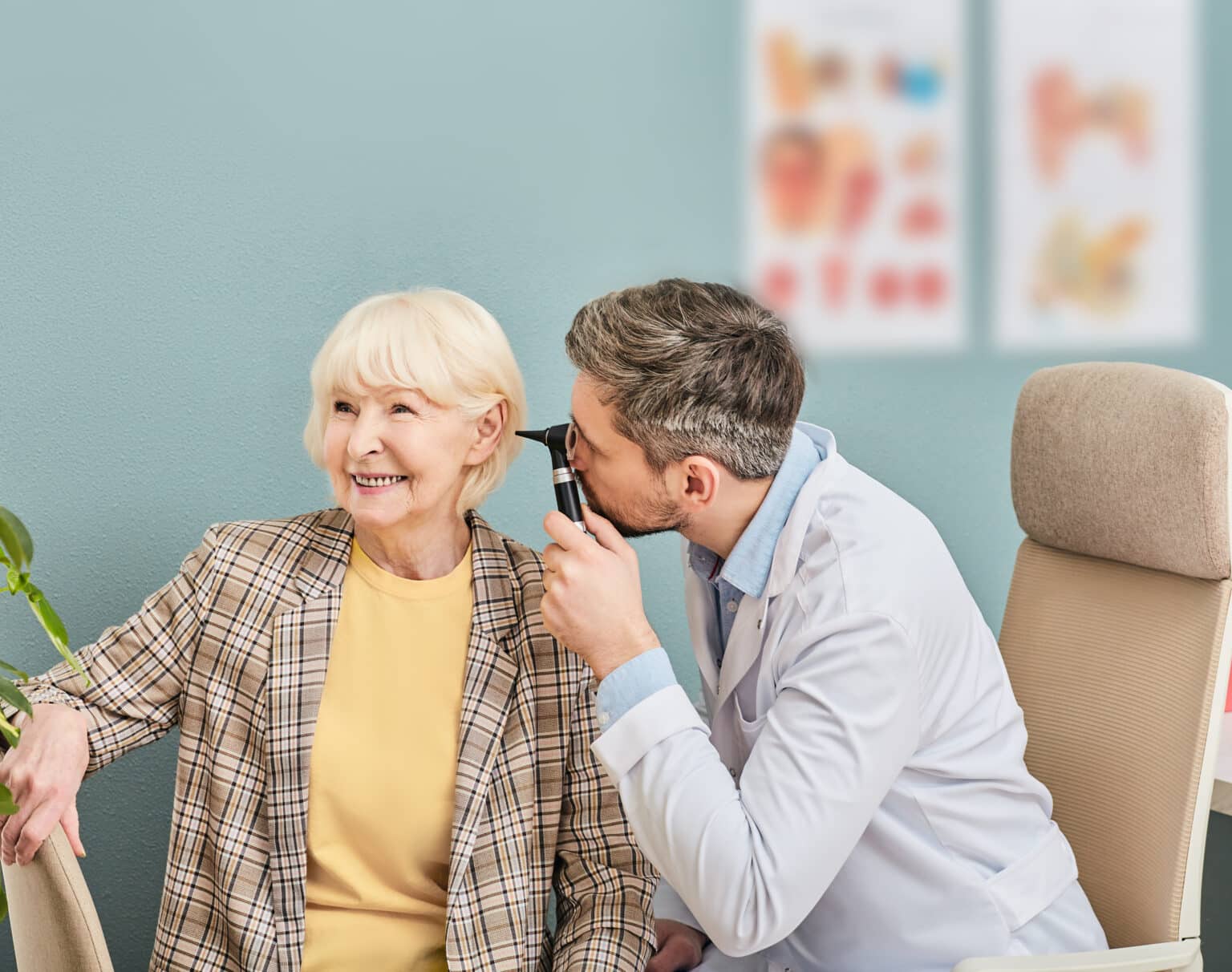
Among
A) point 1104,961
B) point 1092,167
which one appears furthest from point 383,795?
point 1092,167

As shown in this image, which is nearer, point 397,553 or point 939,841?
point 939,841

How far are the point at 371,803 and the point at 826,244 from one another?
1.18m

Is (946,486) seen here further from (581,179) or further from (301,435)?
(301,435)

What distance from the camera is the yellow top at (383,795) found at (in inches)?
56.3

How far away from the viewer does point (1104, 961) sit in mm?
1324

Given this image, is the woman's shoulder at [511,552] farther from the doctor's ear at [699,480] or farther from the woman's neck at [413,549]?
the doctor's ear at [699,480]

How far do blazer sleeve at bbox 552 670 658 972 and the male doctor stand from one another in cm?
16

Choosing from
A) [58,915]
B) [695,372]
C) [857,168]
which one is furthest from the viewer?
[857,168]

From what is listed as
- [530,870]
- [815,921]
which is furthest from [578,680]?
[815,921]

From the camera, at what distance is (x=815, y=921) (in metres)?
1.41

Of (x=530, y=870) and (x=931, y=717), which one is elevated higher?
(x=931, y=717)

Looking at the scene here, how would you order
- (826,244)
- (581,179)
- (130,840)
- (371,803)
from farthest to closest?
(826,244) → (581,179) → (130,840) → (371,803)

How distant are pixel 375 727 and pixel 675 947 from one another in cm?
49

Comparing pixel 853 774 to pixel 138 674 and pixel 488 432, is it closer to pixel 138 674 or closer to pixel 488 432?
pixel 488 432
